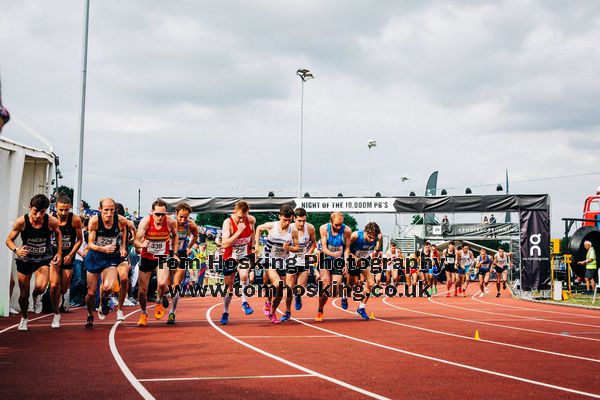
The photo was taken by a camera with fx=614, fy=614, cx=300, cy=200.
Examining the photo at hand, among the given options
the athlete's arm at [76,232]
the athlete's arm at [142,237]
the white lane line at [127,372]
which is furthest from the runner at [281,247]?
the white lane line at [127,372]

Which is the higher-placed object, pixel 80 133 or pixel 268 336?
pixel 80 133

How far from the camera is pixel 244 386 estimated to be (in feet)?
18.8

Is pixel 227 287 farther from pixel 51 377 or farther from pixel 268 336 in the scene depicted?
pixel 51 377

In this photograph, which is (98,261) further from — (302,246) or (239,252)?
(302,246)

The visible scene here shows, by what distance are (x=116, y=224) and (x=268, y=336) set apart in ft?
10.4

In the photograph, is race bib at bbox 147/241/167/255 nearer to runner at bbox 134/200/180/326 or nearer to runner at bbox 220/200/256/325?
runner at bbox 134/200/180/326

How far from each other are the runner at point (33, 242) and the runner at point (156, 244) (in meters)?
1.41

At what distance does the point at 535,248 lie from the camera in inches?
835

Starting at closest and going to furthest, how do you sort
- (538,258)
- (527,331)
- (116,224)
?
(116,224), (527,331), (538,258)

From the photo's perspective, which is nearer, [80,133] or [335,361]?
[335,361]

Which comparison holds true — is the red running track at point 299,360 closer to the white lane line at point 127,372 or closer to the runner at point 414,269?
the white lane line at point 127,372

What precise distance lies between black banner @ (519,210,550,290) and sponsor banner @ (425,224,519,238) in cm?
1211

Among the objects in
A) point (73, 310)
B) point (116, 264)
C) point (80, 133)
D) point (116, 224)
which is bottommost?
point (73, 310)

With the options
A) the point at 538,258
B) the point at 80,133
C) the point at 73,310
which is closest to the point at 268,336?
the point at 73,310
